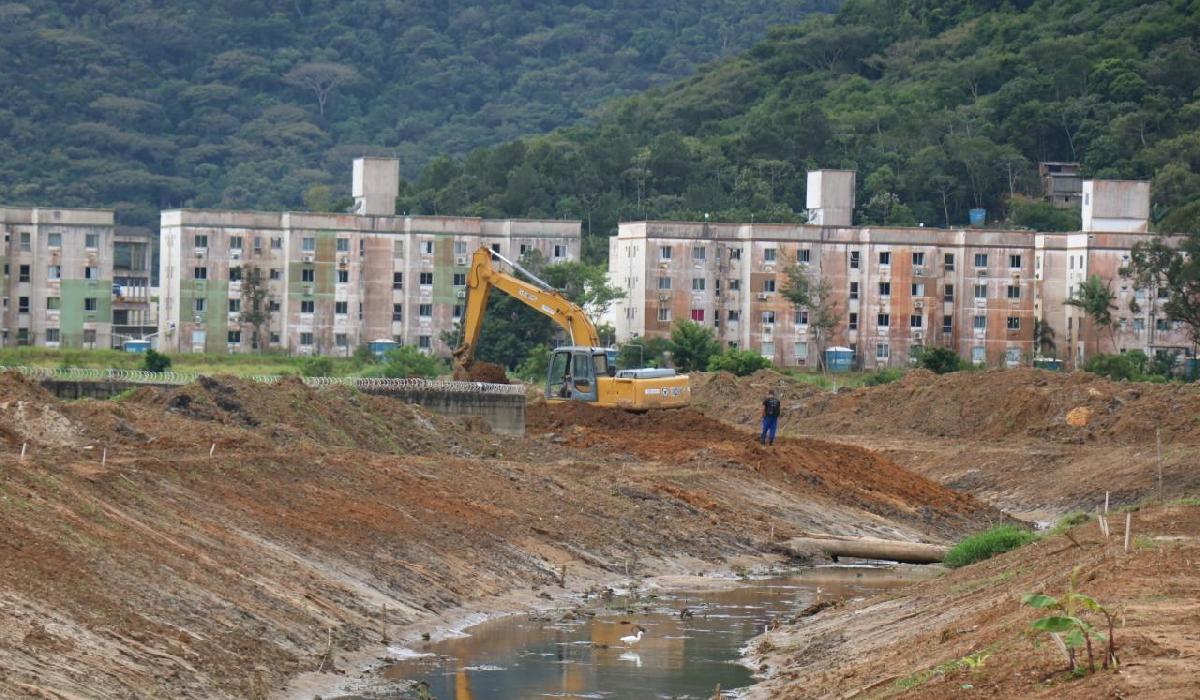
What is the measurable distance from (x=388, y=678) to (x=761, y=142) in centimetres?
14692

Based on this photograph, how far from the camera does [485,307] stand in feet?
253

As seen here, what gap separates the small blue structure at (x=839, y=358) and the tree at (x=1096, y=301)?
1131 centimetres

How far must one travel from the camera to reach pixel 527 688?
1249 inches

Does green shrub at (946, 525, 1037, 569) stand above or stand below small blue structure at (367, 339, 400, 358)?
below

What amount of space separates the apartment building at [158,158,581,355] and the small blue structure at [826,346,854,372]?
1886 cm

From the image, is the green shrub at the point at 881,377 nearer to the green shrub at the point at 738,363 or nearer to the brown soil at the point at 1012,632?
the green shrub at the point at 738,363

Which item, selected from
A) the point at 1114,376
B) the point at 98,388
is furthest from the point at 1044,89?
the point at 98,388

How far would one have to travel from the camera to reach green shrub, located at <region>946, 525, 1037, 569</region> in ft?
142

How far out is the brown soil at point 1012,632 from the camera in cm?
2257

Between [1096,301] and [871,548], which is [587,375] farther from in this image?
[1096,301]

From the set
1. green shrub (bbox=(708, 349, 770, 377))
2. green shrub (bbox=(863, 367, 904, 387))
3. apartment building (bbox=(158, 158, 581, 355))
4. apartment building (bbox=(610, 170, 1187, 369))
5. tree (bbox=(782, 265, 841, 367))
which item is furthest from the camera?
apartment building (bbox=(610, 170, 1187, 369))

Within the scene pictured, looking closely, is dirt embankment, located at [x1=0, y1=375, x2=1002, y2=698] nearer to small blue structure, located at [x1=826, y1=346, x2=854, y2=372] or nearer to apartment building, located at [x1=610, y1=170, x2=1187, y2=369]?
small blue structure, located at [x1=826, y1=346, x2=854, y2=372]

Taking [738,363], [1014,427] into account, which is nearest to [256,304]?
[738,363]

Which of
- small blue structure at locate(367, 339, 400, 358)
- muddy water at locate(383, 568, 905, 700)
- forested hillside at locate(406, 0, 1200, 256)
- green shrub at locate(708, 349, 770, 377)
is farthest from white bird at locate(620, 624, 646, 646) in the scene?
forested hillside at locate(406, 0, 1200, 256)
